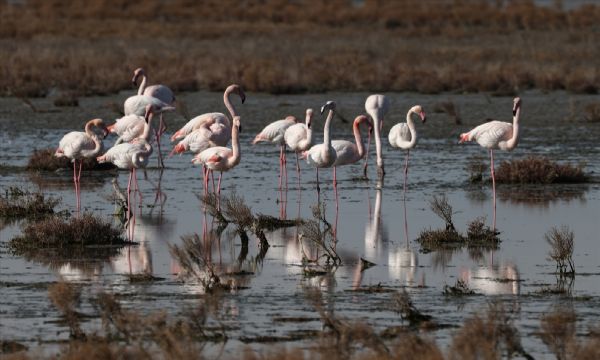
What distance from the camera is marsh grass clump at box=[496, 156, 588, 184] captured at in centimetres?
1845

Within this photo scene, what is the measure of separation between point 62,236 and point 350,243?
296cm

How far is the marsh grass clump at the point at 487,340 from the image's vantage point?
26.7 ft

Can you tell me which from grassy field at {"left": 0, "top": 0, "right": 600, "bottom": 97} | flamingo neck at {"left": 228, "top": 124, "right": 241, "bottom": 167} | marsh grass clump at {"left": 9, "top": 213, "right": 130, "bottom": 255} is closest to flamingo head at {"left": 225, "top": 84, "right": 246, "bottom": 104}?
flamingo neck at {"left": 228, "top": 124, "right": 241, "bottom": 167}

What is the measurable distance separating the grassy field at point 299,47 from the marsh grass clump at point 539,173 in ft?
41.8

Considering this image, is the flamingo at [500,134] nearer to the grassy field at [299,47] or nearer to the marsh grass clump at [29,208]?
the marsh grass clump at [29,208]

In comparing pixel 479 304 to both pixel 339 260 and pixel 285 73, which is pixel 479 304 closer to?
pixel 339 260

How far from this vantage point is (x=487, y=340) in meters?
8.32

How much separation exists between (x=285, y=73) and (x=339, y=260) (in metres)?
21.6

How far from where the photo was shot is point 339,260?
1263 centimetres

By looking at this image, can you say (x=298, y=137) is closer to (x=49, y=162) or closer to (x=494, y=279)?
(x=49, y=162)

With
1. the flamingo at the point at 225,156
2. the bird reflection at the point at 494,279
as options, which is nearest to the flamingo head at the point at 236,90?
the flamingo at the point at 225,156

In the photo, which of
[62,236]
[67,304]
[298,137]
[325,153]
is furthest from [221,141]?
[67,304]

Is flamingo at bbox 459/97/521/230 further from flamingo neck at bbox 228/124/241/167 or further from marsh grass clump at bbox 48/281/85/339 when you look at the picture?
marsh grass clump at bbox 48/281/85/339

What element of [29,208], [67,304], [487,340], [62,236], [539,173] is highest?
[539,173]
